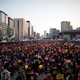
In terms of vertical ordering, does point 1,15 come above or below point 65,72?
above

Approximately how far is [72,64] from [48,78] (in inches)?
201

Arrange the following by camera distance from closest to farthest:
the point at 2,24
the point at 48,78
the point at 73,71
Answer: the point at 48,78, the point at 73,71, the point at 2,24

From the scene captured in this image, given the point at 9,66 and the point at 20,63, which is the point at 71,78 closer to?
the point at 9,66

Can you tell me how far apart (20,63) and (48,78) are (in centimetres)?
782

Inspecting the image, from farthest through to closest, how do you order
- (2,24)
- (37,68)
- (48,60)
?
(2,24), (48,60), (37,68)

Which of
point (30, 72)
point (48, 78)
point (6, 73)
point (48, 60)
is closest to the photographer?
point (6, 73)

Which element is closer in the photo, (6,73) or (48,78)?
(6,73)

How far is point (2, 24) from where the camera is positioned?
15900 centimetres

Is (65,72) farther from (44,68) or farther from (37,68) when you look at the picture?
(37,68)

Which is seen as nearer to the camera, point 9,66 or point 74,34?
point 9,66

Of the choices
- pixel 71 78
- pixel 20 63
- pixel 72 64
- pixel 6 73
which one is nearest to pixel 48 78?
pixel 71 78

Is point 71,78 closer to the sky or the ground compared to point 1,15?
closer to the ground

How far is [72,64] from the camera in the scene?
16594mm

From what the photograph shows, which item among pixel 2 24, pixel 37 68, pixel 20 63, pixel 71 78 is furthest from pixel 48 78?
pixel 2 24
